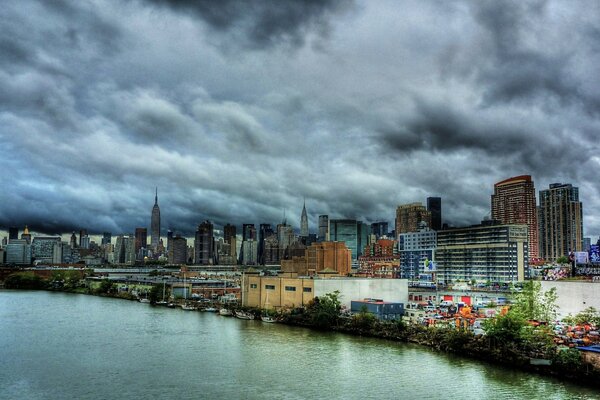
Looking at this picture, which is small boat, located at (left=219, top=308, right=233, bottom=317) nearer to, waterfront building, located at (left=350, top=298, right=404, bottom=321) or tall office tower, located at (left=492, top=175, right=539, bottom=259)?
waterfront building, located at (left=350, top=298, right=404, bottom=321)

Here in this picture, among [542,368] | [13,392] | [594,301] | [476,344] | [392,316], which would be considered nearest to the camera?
[13,392]

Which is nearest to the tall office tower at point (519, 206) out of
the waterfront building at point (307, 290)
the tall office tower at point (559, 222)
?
the tall office tower at point (559, 222)

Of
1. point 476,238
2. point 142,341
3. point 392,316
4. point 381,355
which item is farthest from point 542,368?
point 476,238

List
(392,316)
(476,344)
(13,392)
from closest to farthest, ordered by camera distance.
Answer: (13,392)
(476,344)
(392,316)

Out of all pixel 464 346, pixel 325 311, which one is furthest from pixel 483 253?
pixel 464 346

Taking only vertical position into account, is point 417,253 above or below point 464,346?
above

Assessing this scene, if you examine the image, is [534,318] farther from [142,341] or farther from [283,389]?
[142,341]

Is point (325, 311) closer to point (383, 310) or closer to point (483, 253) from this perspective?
point (383, 310)
